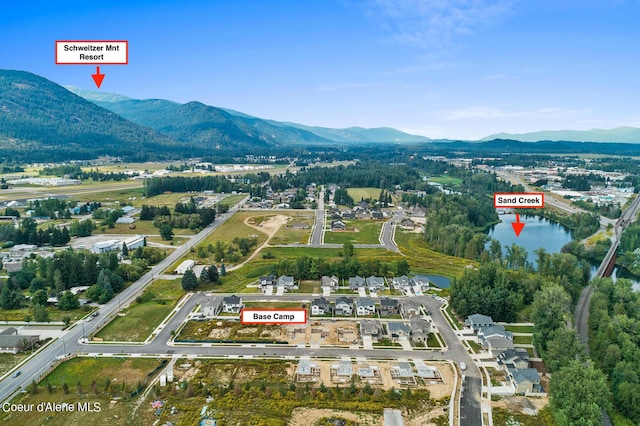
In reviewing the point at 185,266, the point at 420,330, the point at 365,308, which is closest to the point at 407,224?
the point at 365,308

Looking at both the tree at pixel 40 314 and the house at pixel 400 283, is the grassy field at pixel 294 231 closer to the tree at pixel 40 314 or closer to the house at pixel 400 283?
the house at pixel 400 283

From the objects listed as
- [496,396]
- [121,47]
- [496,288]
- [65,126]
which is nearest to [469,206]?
[496,288]

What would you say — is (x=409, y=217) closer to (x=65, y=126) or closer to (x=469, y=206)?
(x=469, y=206)

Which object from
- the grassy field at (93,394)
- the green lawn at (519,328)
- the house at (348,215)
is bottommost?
the grassy field at (93,394)

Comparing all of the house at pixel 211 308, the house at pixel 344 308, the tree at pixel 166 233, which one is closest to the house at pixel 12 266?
the tree at pixel 166 233

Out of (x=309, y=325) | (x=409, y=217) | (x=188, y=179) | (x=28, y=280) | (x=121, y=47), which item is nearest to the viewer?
(x=121, y=47)
